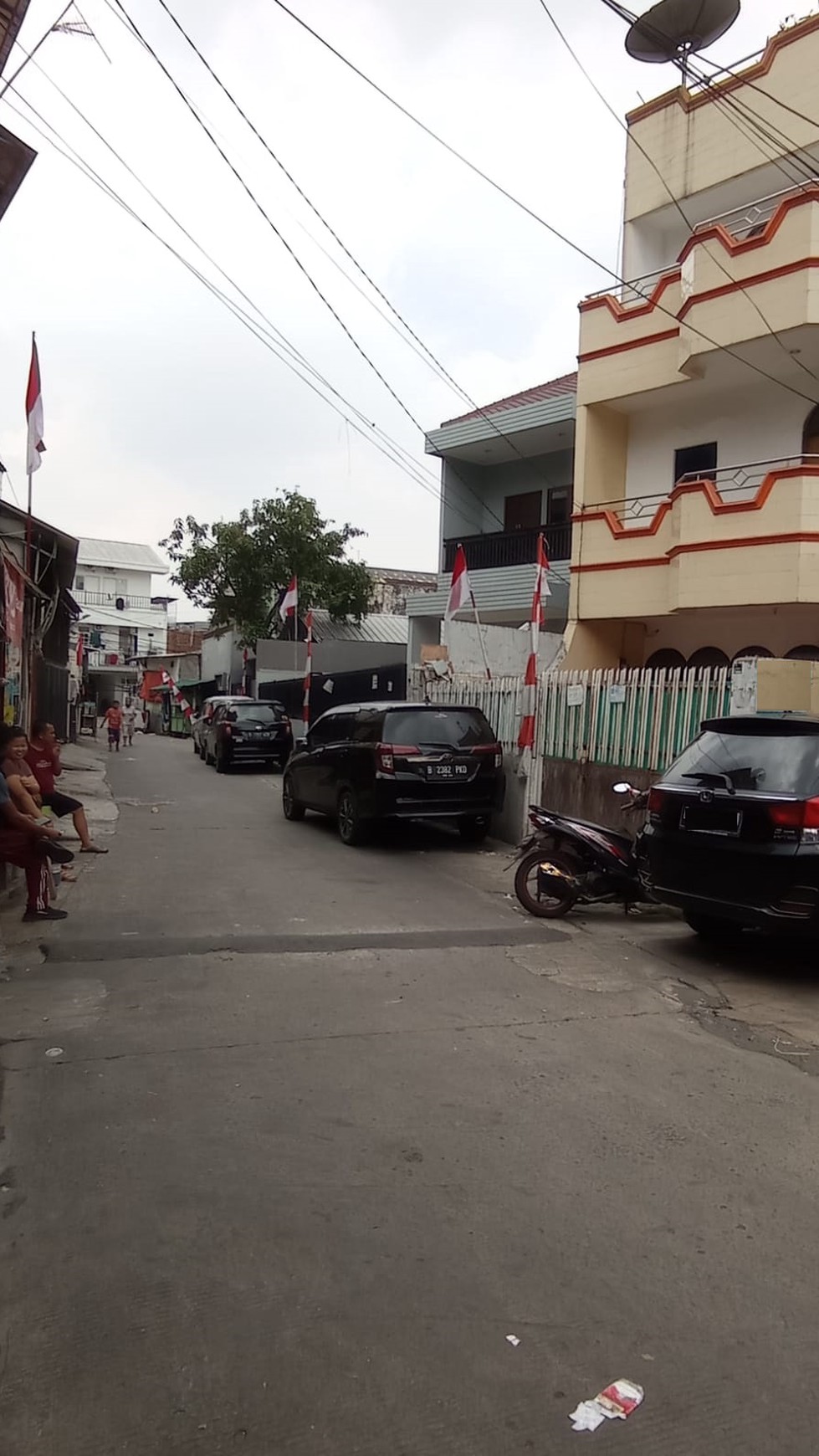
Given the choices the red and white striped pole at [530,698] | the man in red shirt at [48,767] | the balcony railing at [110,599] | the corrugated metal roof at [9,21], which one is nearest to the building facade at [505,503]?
the red and white striped pole at [530,698]

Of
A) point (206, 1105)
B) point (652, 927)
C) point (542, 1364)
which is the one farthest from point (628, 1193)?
point (652, 927)

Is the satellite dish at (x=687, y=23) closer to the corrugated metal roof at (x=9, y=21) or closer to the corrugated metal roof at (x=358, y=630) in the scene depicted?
the corrugated metal roof at (x=9, y=21)

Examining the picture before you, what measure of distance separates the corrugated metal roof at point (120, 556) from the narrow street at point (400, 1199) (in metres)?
61.0

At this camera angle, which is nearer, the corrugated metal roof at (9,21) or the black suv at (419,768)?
the corrugated metal roof at (9,21)

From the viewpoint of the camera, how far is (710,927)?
766 centimetres

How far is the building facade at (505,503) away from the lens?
744 inches

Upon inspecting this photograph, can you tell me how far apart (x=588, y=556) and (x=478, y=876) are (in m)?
7.55

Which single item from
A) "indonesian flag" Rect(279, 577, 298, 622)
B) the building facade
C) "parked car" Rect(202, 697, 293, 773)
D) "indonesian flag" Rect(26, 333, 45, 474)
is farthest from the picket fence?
"indonesian flag" Rect(279, 577, 298, 622)

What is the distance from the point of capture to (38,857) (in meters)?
7.68

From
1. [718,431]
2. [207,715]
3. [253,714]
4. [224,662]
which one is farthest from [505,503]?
[224,662]

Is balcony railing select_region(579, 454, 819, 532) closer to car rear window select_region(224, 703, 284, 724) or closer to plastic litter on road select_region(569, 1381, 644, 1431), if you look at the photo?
car rear window select_region(224, 703, 284, 724)

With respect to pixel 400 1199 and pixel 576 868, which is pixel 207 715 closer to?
pixel 576 868

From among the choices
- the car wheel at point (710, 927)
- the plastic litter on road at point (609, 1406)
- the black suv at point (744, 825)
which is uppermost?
the black suv at point (744, 825)

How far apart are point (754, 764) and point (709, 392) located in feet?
34.9
